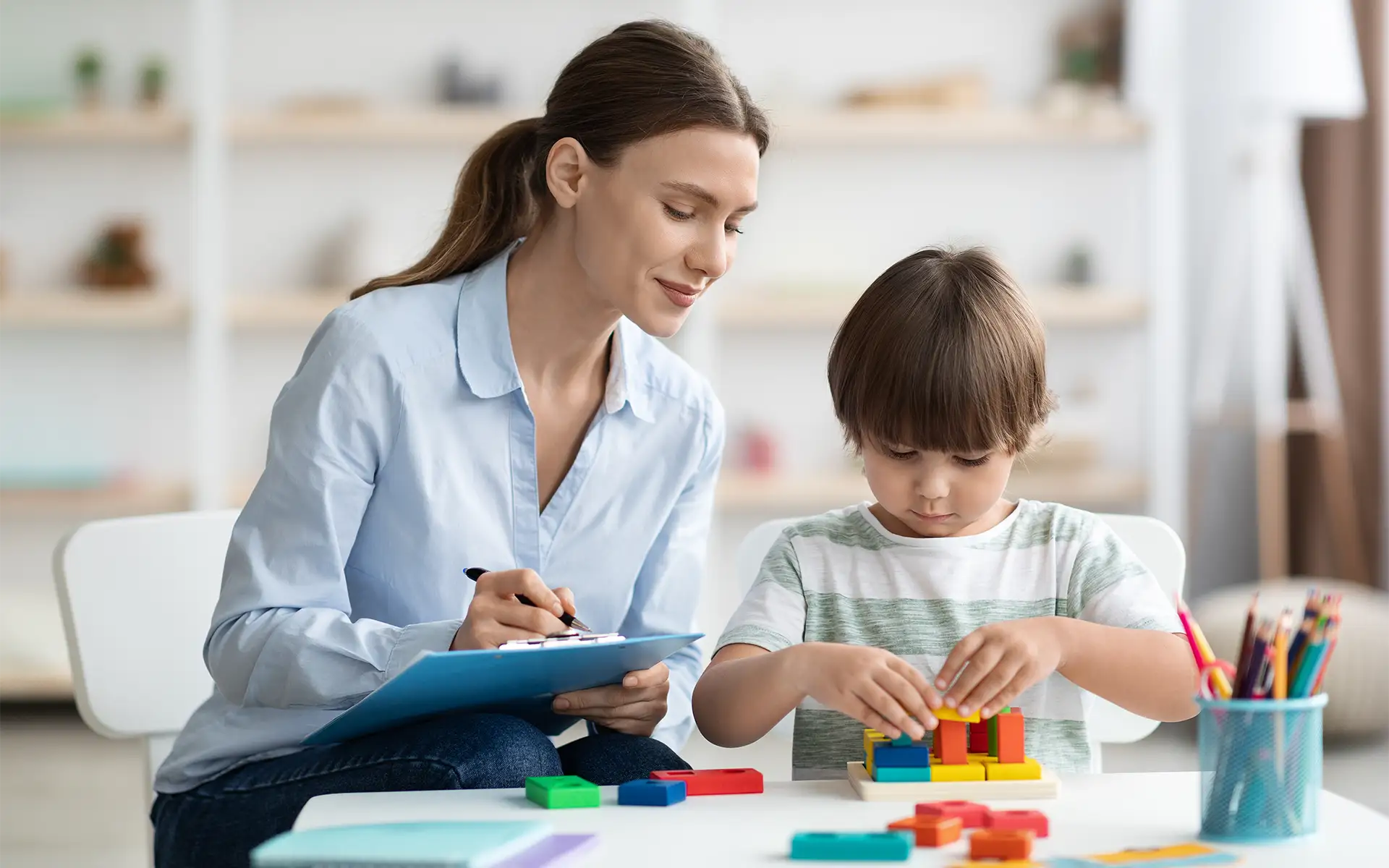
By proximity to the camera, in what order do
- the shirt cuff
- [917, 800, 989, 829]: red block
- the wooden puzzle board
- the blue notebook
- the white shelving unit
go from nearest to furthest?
the blue notebook < [917, 800, 989, 829]: red block < the wooden puzzle board < the shirt cuff < the white shelving unit

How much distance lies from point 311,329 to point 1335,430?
2614 mm

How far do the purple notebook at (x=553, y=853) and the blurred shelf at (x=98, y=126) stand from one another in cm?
324

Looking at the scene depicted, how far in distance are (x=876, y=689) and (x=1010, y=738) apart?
0.34 feet

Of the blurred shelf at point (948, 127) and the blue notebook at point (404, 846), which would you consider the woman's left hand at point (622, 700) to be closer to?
the blue notebook at point (404, 846)

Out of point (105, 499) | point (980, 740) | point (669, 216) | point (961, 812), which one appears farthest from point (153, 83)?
point (961, 812)

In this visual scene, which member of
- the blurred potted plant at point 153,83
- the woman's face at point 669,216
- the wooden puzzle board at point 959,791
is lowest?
the wooden puzzle board at point 959,791

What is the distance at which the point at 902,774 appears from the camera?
104 cm

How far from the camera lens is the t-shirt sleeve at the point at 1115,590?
1246mm

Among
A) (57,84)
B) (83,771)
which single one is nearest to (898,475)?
(83,771)

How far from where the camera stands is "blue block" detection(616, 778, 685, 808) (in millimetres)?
996

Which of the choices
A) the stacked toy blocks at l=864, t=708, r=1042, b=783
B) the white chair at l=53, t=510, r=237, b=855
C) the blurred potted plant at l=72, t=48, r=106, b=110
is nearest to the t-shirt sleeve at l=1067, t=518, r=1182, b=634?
the stacked toy blocks at l=864, t=708, r=1042, b=783

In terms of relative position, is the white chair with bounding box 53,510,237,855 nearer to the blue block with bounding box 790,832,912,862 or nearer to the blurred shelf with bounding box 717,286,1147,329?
the blue block with bounding box 790,832,912,862

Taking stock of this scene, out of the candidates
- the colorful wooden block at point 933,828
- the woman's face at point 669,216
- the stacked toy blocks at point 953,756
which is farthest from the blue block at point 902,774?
the woman's face at point 669,216

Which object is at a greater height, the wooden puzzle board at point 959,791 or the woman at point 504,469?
the woman at point 504,469
